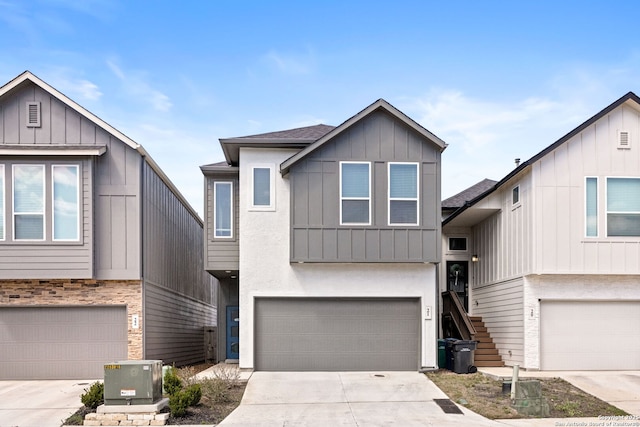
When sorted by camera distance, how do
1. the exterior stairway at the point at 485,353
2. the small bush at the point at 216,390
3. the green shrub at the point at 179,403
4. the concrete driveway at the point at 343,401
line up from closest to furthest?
the green shrub at the point at 179,403
the concrete driveway at the point at 343,401
the small bush at the point at 216,390
the exterior stairway at the point at 485,353

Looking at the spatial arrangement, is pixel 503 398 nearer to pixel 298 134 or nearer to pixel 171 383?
pixel 171 383

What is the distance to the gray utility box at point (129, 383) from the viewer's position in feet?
36.8

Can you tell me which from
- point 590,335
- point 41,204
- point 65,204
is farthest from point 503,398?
point 41,204

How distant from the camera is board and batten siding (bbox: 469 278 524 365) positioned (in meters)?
17.2

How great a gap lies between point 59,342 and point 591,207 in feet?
47.5

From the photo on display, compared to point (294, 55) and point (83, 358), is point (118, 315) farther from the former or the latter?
point (294, 55)

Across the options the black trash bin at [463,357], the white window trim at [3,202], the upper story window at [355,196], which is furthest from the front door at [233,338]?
the white window trim at [3,202]

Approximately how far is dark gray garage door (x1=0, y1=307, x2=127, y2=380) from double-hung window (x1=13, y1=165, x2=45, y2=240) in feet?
6.75

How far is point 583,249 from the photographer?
1639 centimetres

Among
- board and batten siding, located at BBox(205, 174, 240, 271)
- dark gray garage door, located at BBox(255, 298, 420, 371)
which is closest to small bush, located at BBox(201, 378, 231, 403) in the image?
dark gray garage door, located at BBox(255, 298, 420, 371)

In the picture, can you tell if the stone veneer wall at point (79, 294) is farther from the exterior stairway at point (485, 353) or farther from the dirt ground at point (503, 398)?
the exterior stairway at point (485, 353)

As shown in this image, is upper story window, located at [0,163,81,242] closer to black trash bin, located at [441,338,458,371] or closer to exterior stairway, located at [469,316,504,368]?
black trash bin, located at [441,338,458,371]

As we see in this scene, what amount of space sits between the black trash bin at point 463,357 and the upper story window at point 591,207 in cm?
433

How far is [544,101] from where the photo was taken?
66.5 ft
